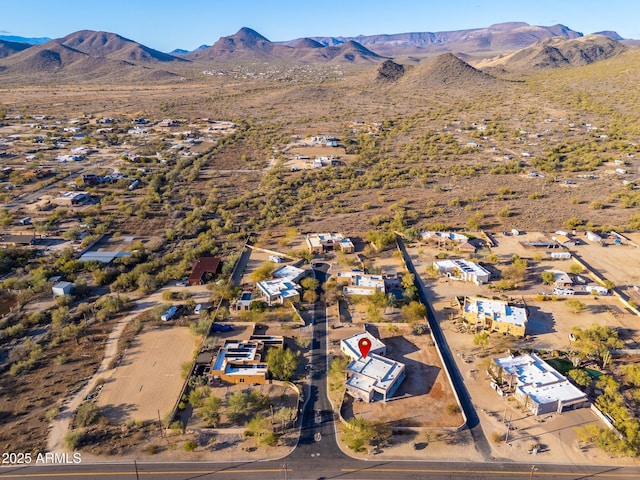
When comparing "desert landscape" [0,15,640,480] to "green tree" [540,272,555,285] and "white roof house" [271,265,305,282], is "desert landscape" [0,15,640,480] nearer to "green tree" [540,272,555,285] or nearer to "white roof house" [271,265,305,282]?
"white roof house" [271,265,305,282]

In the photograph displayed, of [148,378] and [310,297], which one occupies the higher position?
[310,297]

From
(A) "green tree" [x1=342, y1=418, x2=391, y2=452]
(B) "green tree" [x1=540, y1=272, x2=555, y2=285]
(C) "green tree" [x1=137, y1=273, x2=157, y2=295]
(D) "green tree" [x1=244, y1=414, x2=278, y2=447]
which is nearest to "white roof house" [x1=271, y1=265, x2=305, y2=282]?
(C) "green tree" [x1=137, y1=273, x2=157, y2=295]

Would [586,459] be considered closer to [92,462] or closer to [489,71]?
[92,462]

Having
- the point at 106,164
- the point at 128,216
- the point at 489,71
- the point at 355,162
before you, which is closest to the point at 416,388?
the point at 128,216

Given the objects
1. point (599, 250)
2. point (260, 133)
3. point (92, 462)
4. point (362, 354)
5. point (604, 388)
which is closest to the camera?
point (92, 462)

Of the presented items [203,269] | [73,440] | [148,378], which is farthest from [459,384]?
[203,269]

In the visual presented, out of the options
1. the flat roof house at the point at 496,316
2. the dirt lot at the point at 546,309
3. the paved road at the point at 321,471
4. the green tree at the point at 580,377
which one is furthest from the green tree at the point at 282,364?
the green tree at the point at 580,377

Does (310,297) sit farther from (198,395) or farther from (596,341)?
Result: (596,341)
